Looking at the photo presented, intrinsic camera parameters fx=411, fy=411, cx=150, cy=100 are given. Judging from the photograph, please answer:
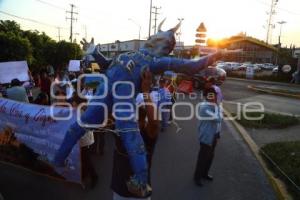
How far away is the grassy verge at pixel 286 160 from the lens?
22.3 ft

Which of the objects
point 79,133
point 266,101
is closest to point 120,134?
point 79,133

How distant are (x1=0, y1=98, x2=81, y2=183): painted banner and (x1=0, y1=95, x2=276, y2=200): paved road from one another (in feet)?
0.77

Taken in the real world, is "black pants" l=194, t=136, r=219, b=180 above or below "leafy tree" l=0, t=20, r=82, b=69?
below

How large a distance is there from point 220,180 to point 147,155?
3.55 m

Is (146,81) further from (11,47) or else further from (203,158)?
(11,47)

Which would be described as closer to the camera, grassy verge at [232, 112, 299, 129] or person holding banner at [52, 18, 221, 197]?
person holding banner at [52, 18, 221, 197]

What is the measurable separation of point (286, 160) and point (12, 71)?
856 cm

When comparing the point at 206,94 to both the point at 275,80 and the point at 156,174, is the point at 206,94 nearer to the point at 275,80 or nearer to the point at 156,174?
the point at 156,174

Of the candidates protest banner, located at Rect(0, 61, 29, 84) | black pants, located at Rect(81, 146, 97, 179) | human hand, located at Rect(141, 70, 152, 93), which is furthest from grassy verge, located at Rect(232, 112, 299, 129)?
human hand, located at Rect(141, 70, 152, 93)

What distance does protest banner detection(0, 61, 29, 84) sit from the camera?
12.4 m

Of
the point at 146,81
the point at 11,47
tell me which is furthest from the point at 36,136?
the point at 11,47

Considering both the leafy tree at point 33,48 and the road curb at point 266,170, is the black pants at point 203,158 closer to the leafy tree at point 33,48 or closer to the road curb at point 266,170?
the road curb at point 266,170

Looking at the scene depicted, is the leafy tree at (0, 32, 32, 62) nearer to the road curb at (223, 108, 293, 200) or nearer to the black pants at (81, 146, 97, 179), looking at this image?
the road curb at (223, 108, 293, 200)

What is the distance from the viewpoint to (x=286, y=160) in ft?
26.2
